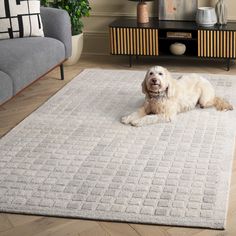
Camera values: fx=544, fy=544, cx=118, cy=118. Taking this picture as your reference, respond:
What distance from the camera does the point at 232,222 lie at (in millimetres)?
2504

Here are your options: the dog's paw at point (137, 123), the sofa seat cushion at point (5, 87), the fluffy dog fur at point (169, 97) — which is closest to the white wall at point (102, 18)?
the fluffy dog fur at point (169, 97)

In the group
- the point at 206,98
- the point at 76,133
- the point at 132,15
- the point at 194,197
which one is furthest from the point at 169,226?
the point at 132,15

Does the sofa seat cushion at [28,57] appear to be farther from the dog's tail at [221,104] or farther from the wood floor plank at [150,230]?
the wood floor plank at [150,230]

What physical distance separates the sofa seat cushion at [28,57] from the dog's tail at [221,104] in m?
1.29

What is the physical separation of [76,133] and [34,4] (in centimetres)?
133

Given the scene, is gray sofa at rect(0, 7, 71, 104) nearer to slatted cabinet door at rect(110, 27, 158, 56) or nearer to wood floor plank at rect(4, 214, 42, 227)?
slatted cabinet door at rect(110, 27, 158, 56)

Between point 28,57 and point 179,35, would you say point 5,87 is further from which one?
point 179,35

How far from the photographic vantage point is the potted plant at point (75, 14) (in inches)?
197

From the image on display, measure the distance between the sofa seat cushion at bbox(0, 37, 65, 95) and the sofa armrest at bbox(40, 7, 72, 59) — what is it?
0.09 m

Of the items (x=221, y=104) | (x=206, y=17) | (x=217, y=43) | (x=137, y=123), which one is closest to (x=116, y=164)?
(x=137, y=123)

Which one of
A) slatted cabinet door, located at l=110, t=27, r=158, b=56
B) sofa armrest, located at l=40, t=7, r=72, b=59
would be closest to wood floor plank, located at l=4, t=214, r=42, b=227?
sofa armrest, located at l=40, t=7, r=72, b=59

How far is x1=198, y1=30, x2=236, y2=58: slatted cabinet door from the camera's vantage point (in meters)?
4.71

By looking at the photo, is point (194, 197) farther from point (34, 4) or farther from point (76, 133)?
point (34, 4)

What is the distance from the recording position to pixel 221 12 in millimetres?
4836
